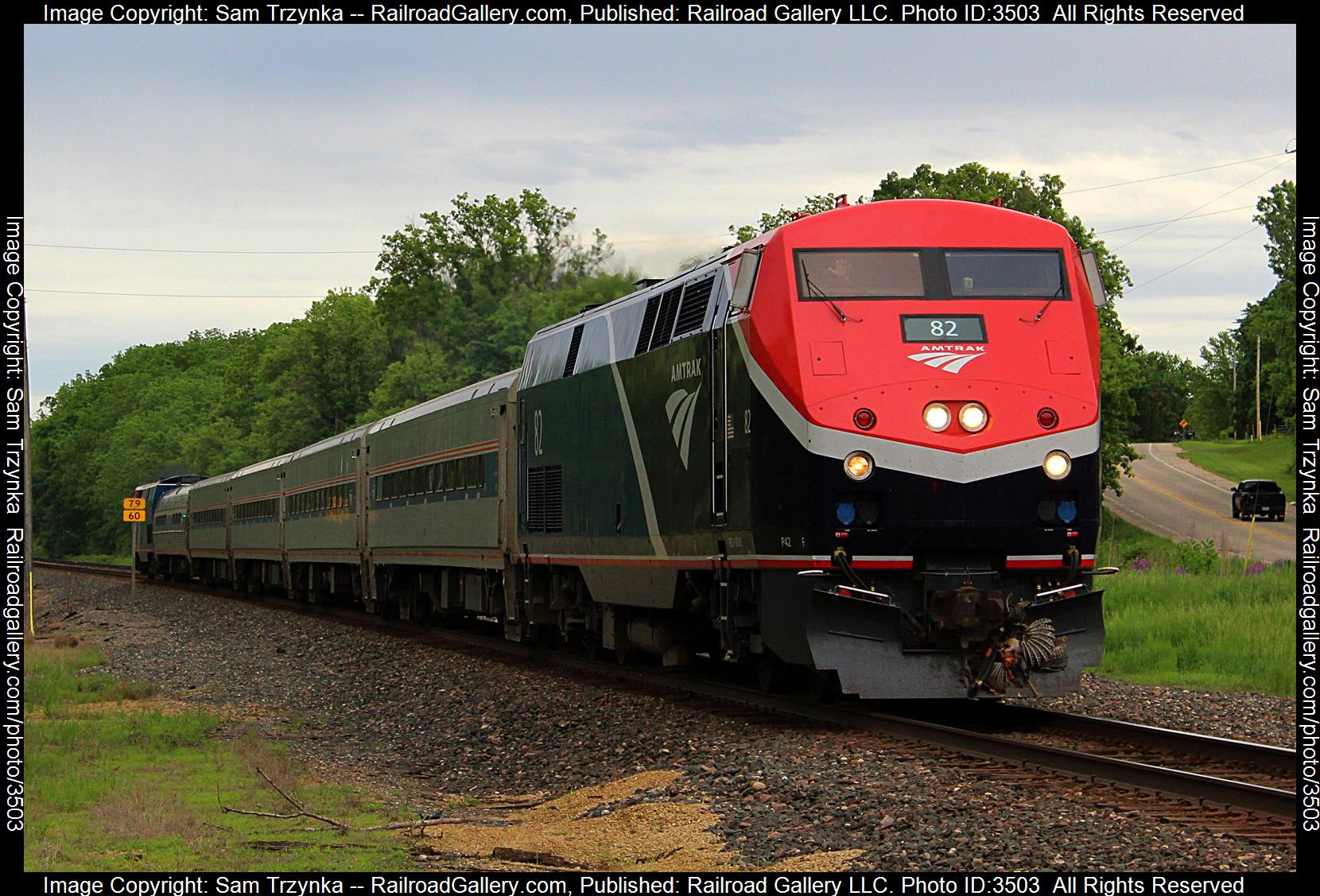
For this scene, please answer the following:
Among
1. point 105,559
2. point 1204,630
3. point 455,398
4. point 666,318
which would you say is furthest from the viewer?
point 105,559

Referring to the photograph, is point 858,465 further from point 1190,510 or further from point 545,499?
point 1190,510

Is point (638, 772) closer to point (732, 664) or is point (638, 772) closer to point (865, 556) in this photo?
point (865, 556)

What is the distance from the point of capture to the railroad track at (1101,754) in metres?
8.43

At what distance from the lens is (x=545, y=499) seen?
1803cm

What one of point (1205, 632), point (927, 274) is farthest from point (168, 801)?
point (1205, 632)

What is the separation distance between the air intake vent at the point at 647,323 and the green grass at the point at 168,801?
4969mm

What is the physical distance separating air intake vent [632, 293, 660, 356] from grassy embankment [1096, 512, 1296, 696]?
6.08 meters

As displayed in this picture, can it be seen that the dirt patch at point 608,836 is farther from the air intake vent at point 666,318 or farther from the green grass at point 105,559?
the green grass at point 105,559

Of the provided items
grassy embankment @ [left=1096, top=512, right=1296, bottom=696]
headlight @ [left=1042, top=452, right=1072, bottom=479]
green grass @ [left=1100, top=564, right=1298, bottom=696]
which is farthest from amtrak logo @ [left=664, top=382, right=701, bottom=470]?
grassy embankment @ [left=1096, top=512, right=1296, bottom=696]

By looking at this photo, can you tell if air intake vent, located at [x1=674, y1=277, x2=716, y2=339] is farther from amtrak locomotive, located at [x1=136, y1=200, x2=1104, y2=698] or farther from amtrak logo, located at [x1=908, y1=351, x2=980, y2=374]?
amtrak logo, located at [x1=908, y1=351, x2=980, y2=374]

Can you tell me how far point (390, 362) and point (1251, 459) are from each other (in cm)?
5079

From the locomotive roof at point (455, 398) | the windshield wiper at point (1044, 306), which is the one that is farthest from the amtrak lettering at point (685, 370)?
the locomotive roof at point (455, 398)

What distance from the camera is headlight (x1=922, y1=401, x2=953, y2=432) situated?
11.5 metres
